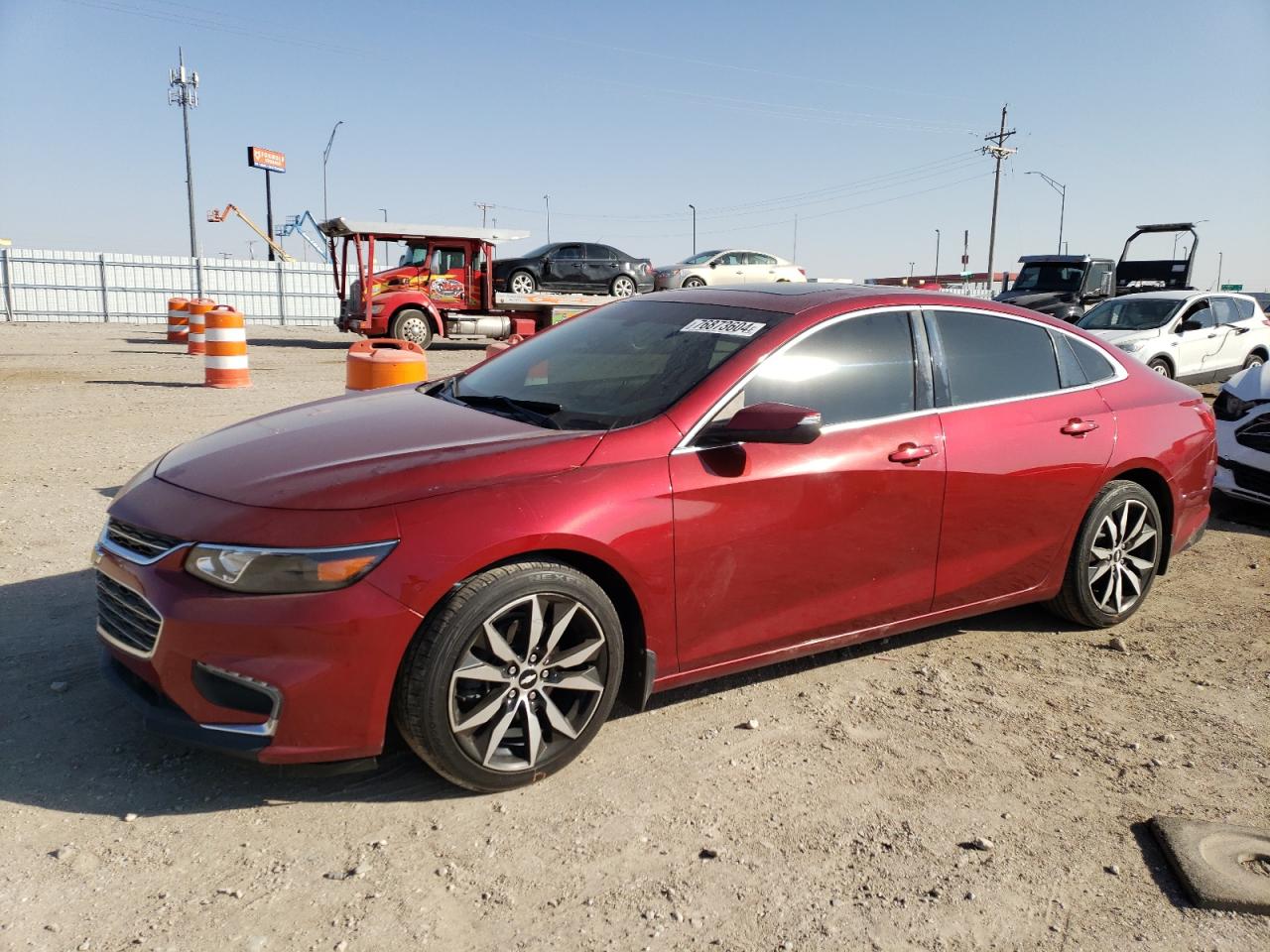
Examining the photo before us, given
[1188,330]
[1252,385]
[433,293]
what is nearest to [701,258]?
[433,293]

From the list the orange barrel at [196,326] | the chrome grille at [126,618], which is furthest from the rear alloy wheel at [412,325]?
the chrome grille at [126,618]

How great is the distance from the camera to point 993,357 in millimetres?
4227

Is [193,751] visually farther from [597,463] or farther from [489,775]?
[597,463]

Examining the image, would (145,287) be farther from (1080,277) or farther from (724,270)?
(1080,277)

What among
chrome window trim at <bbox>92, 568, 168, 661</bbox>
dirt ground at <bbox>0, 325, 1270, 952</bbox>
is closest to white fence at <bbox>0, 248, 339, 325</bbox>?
dirt ground at <bbox>0, 325, 1270, 952</bbox>

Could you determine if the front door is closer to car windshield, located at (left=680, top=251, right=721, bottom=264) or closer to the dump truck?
the dump truck

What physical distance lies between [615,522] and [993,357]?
83.5 inches

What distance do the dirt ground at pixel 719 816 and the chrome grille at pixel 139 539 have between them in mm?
726

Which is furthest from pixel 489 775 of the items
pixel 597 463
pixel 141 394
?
pixel 141 394

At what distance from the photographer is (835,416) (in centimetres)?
366

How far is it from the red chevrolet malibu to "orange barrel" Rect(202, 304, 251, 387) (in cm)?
902

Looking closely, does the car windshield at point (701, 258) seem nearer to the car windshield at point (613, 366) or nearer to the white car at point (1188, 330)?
the white car at point (1188, 330)

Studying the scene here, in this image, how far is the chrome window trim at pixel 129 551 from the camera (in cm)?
282

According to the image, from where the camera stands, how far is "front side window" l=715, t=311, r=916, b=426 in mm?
3553
